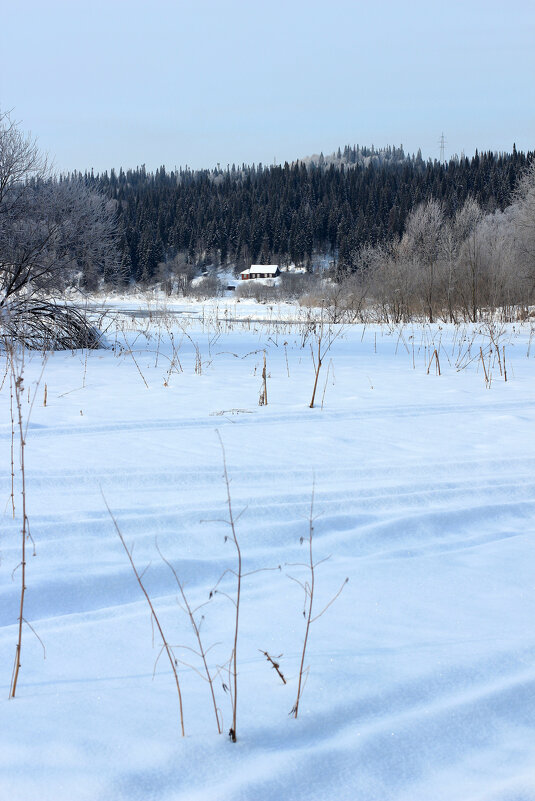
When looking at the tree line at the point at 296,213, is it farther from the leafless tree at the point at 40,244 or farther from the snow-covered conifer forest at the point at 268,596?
the snow-covered conifer forest at the point at 268,596

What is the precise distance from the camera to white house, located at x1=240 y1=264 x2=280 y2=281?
7475 cm

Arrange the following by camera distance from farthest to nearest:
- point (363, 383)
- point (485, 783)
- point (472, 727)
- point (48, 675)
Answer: point (363, 383) → point (48, 675) → point (472, 727) → point (485, 783)

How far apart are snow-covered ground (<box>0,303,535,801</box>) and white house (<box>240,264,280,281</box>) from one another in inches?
2810

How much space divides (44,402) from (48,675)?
4.29 metres

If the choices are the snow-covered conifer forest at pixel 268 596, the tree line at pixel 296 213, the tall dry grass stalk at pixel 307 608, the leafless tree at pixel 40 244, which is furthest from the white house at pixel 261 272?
the tall dry grass stalk at pixel 307 608

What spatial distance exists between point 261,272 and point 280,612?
74883 millimetres

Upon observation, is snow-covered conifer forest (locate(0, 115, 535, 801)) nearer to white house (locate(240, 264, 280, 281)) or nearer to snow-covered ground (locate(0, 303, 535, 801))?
snow-covered ground (locate(0, 303, 535, 801))

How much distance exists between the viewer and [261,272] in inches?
2960

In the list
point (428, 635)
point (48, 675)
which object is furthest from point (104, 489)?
point (428, 635)

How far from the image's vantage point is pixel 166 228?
287 feet

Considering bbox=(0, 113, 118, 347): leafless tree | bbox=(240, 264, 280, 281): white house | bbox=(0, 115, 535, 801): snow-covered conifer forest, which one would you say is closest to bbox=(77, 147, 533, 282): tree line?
bbox=(240, 264, 280, 281): white house

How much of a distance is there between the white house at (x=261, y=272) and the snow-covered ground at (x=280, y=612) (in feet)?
234

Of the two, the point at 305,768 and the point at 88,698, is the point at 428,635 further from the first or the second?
the point at 88,698

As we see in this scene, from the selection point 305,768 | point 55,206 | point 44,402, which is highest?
point 55,206
